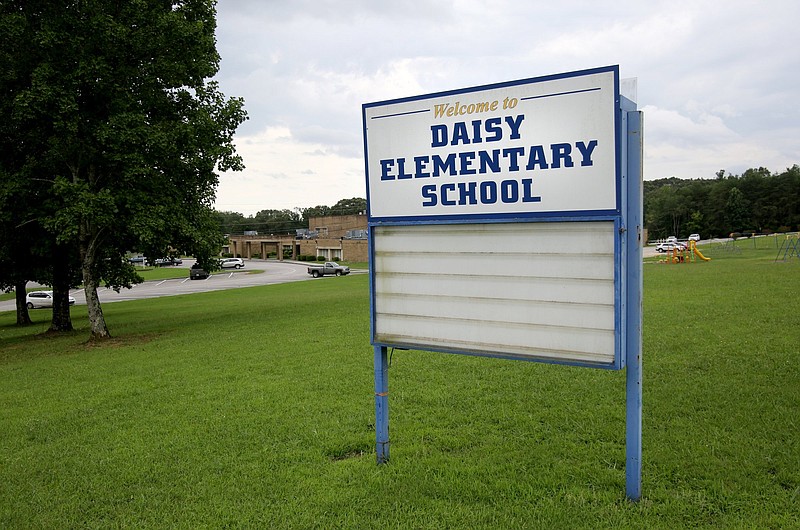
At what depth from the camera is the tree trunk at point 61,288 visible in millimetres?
19731

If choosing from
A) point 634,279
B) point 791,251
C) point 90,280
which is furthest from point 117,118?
point 791,251

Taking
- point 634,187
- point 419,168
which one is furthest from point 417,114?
point 634,187

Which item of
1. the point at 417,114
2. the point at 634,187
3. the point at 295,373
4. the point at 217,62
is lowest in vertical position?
the point at 295,373

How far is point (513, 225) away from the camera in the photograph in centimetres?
491

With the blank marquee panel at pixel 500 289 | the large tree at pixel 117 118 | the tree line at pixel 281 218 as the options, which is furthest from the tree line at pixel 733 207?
the blank marquee panel at pixel 500 289

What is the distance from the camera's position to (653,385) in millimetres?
7684

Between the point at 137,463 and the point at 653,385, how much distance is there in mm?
5990

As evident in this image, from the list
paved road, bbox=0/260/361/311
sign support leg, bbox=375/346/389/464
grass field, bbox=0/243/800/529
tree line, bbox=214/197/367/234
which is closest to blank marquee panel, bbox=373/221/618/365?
sign support leg, bbox=375/346/389/464

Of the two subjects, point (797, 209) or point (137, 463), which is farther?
point (797, 209)

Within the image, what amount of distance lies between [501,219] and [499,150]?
544 millimetres

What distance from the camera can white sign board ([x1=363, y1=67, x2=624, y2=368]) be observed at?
447 cm

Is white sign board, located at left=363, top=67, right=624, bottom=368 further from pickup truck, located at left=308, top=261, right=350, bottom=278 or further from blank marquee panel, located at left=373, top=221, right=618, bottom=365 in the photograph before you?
pickup truck, located at left=308, top=261, right=350, bottom=278

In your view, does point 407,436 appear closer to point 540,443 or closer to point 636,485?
point 540,443

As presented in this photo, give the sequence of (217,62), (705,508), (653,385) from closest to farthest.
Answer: (705,508)
(653,385)
(217,62)
